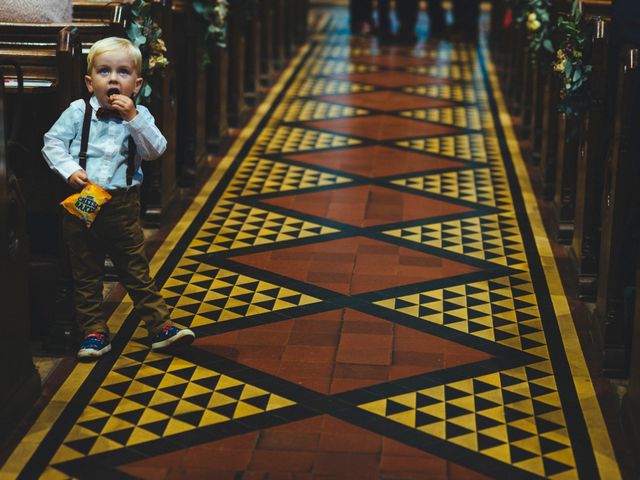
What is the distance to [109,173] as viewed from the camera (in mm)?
4375

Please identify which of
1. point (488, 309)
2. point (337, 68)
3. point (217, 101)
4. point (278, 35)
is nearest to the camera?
point (488, 309)

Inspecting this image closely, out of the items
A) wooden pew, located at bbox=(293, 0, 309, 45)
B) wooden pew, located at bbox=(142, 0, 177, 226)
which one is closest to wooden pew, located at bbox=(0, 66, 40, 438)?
wooden pew, located at bbox=(142, 0, 177, 226)

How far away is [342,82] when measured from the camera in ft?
35.5

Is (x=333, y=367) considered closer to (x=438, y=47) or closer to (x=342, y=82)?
(x=342, y=82)

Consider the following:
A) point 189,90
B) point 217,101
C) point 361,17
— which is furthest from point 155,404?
point 361,17

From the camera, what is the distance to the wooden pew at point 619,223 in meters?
4.45

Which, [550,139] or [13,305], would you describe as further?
[550,139]

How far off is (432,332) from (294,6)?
8.12m

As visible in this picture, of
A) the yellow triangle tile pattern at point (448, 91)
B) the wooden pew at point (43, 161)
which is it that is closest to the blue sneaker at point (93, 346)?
the wooden pew at point (43, 161)

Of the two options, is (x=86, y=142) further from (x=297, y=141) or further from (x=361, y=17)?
(x=361, y=17)

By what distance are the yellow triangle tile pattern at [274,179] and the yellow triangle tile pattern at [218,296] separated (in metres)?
1.44

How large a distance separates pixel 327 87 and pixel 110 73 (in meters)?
6.36

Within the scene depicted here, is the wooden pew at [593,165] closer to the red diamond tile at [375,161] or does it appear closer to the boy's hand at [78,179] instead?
the red diamond tile at [375,161]

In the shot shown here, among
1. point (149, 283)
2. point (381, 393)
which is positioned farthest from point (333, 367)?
point (149, 283)
